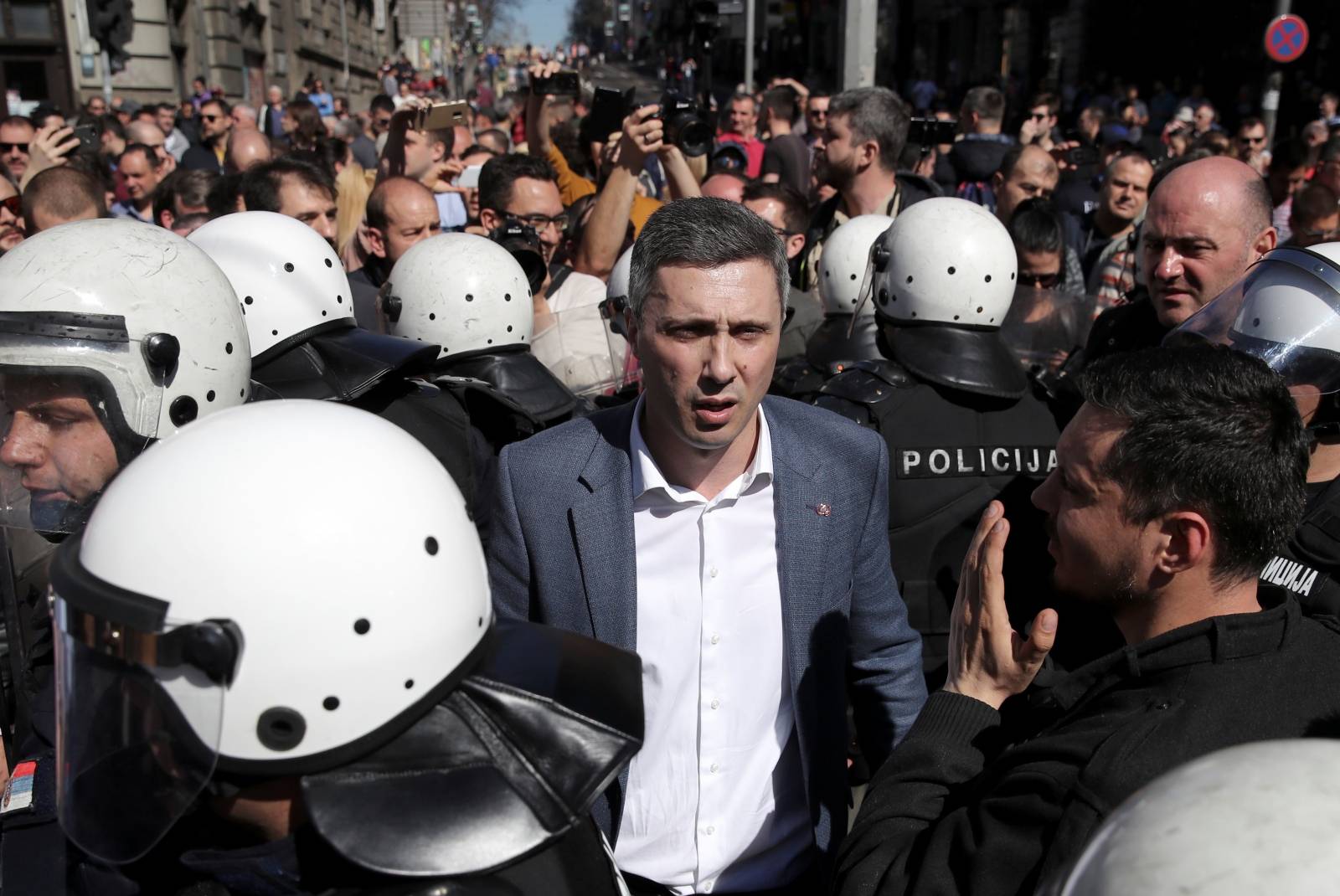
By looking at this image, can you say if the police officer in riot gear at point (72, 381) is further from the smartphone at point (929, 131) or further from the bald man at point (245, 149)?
the bald man at point (245, 149)

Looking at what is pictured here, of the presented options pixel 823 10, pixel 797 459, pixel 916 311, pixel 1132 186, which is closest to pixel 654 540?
pixel 797 459

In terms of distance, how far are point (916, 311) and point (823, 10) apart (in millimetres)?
42997

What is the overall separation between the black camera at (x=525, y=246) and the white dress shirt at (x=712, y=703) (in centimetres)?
189

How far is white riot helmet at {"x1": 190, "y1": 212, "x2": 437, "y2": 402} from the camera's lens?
294 centimetres

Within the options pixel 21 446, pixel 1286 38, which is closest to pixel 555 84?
pixel 21 446

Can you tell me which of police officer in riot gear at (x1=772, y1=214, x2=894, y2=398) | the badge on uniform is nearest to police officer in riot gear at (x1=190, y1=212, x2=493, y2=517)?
police officer in riot gear at (x1=772, y1=214, x2=894, y2=398)

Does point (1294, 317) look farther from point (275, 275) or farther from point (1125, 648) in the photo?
point (275, 275)

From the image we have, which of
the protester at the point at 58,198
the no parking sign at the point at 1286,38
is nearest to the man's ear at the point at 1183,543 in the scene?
the protester at the point at 58,198

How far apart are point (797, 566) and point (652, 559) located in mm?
296

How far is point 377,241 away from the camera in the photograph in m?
4.98

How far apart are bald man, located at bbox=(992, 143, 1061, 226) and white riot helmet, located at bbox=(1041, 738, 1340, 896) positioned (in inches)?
216

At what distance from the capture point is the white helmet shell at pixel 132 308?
6.77 feet

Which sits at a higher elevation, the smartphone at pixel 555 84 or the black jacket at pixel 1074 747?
the smartphone at pixel 555 84

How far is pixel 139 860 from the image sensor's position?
1.51 m
